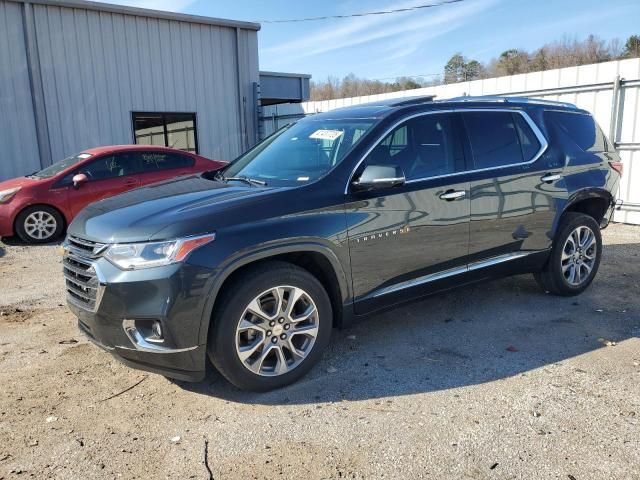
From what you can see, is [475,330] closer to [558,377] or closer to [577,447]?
[558,377]

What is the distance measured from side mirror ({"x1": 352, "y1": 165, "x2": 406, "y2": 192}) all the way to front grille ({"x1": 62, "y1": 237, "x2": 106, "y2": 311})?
66.3 inches

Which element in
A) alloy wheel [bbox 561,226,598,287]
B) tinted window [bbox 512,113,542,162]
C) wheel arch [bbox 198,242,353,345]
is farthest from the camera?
alloy wheel [bbox 561,226,598,287]

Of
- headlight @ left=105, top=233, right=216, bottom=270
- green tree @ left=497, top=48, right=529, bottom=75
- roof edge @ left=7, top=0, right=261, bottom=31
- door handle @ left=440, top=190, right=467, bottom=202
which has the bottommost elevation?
headlight @ left=105, top=233, right=216, bottom=270

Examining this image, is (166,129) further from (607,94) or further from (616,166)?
(616,166)

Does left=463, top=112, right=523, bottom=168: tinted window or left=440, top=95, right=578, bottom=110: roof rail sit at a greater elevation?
left=440, top=95, right=578, bottom=110: roof rail

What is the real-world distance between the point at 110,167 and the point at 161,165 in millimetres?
812

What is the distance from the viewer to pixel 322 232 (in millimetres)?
3402

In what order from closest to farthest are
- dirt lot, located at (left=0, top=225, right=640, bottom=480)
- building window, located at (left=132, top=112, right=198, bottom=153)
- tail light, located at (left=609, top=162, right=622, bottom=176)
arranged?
dirt lot, located at (left=0, top=225, right=640, bottom=480) → tail light, located at (left=609, top=162, right=622, bottom=176) → building window, located at (left=132, top=112, right=198, bottom=153)

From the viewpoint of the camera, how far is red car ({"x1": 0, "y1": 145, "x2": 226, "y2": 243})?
8070 mm

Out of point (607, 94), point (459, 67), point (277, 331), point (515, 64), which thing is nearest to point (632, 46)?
point (515, 64)

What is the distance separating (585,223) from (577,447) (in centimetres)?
291

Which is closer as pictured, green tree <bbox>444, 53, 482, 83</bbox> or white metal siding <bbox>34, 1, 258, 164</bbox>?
white metal siding <bbox>34, 1, 258, 164</bbox>

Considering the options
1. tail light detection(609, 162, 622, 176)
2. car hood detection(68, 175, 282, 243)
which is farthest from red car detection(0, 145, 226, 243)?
tail light detection(609, 162, 622, 176)

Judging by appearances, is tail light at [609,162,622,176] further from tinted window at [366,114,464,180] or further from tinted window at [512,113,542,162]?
tinted window at [366,114,464,180]
